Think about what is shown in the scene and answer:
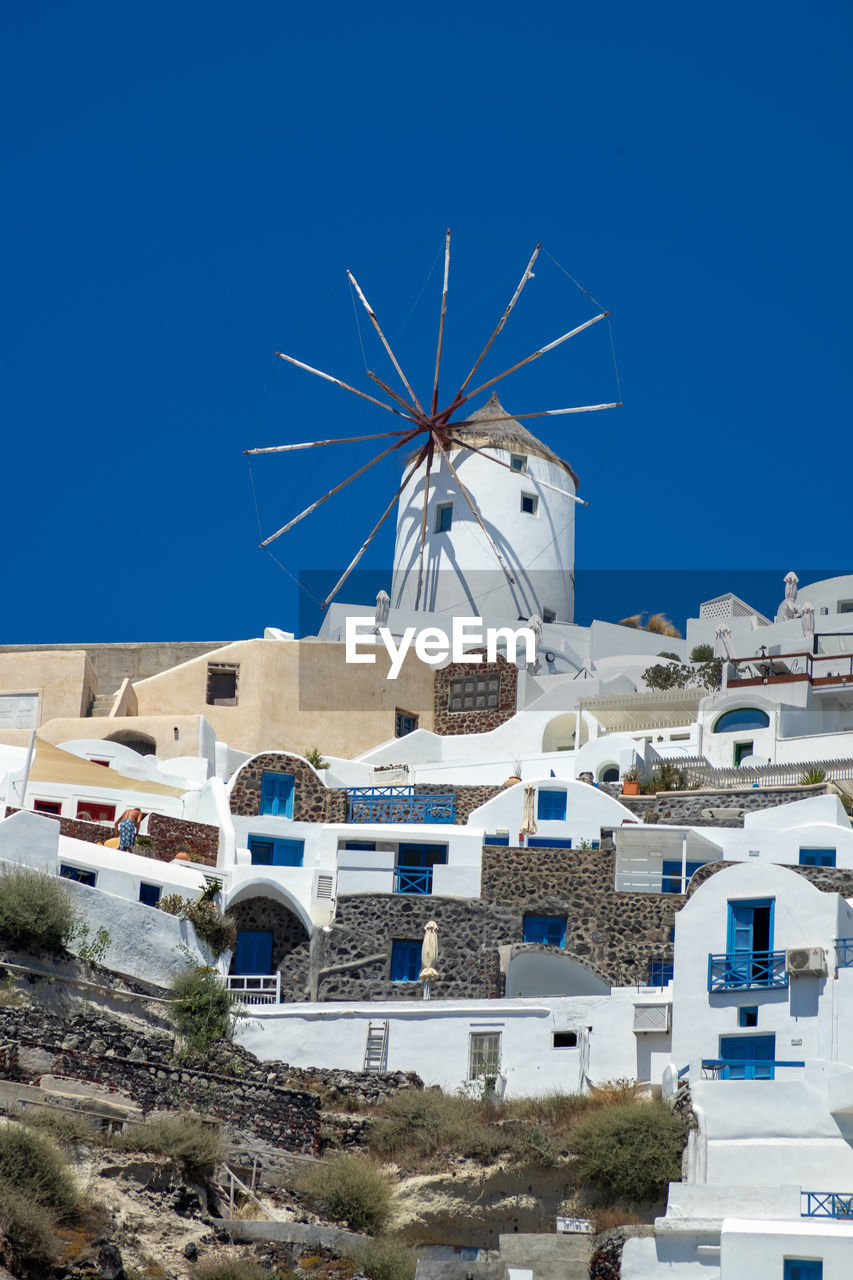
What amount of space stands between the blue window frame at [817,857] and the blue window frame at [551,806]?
15.5 feet

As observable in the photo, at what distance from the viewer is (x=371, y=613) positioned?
5166 cm

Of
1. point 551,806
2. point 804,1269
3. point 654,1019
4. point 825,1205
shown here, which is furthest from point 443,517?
point 804,1269

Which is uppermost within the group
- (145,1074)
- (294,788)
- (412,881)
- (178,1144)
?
(294,788)

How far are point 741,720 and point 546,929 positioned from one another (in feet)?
39.4

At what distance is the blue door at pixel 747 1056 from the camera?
1033 inches

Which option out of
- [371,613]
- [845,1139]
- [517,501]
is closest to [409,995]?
[845,1139]

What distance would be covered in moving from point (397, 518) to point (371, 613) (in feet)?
18.0

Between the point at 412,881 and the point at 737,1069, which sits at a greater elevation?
the point at 412,881

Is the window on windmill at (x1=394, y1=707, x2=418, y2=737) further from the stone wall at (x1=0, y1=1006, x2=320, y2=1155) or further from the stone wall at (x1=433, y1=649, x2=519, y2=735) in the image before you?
the stone wall at (x1=0, y1=1006, x2=320, y2=1155)

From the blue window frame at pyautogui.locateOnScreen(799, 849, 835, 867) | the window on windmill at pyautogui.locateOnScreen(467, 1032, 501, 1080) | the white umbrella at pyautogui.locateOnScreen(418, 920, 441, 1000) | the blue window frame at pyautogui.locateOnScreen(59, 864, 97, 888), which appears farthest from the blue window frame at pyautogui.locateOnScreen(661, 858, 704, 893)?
the blue window frame at pyautogui.locateOnScreen(59, 864, 97, 888)

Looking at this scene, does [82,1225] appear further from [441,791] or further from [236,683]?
[236,683]

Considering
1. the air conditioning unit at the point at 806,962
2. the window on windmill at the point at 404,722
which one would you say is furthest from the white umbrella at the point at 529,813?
the window on windmill at the point at 404,722

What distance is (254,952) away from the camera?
32.9 metres

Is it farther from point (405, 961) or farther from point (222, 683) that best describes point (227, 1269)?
point (222, 683)
